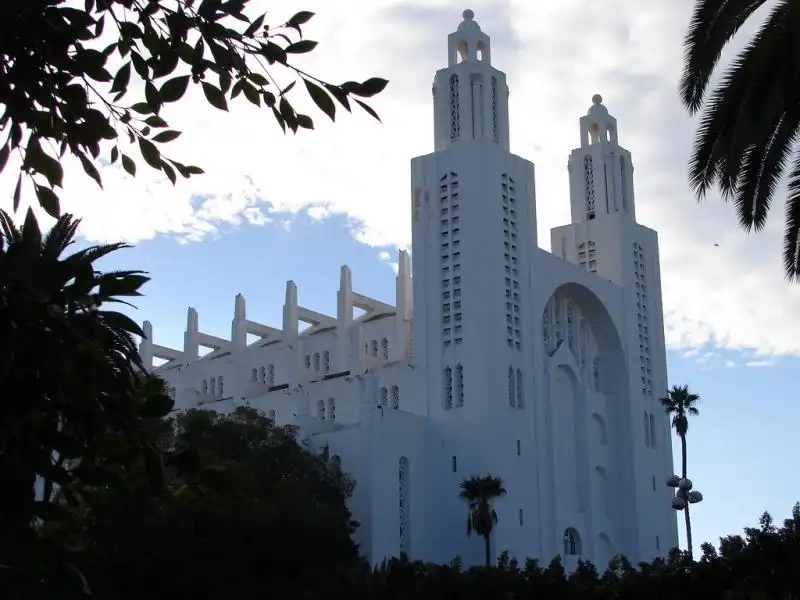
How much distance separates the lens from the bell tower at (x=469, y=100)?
55906 mm

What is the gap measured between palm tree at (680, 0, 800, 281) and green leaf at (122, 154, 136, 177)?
9462 millimetres

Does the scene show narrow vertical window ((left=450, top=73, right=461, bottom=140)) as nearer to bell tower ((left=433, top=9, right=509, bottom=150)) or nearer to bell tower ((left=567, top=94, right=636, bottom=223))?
bell tower ((left=433, top=9, right=509, bottom=150))

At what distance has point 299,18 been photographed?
6848 millimetres

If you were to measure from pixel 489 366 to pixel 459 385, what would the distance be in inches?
72.0

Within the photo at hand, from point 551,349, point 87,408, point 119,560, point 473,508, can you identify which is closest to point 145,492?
point 87,408

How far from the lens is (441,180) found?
55375 millimetres

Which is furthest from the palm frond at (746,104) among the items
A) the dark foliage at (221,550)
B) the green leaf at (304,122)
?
the dark foliage at (221,550)

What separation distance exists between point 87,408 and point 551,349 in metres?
54.0

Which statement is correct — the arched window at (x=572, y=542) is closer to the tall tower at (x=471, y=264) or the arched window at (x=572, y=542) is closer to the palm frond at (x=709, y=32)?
the tall tower at (x=471, y=264)

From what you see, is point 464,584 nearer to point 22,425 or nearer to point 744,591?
point 744,591

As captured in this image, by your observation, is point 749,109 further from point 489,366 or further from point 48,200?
point 489,366

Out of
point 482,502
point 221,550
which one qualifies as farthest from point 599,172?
point 221,550

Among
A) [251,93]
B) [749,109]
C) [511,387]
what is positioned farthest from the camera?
[511,387]

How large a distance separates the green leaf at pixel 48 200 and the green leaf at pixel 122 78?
702 millimetres
